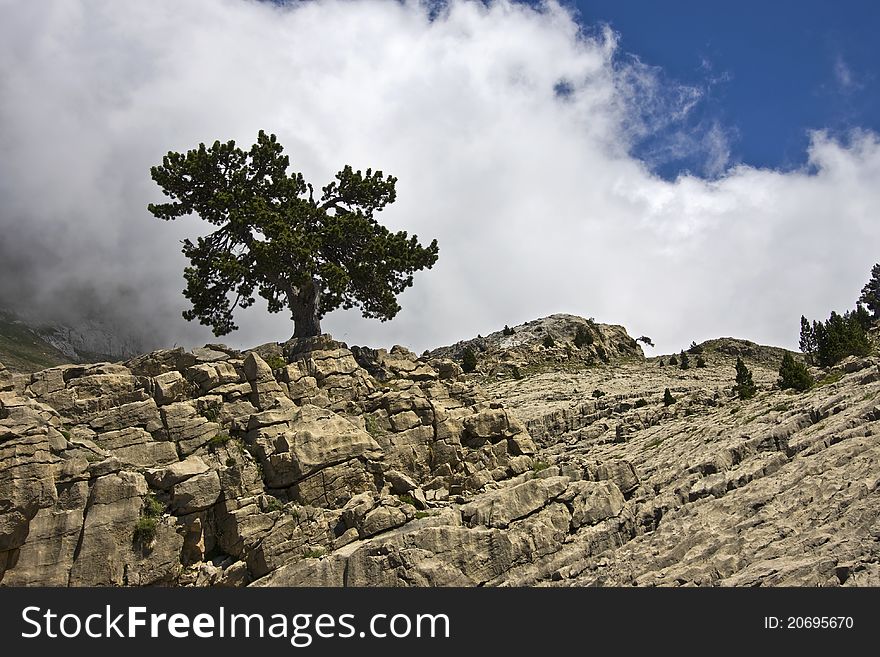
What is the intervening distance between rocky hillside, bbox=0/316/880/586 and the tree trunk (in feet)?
18.5

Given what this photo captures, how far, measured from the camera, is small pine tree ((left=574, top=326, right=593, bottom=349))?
8431 centimetres

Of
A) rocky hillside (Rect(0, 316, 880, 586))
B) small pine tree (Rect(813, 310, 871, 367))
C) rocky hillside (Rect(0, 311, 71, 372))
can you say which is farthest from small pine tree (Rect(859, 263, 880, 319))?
rocky hillside (Rect(0, 311, 71, 372))

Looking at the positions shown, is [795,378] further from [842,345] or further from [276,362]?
[276,362]

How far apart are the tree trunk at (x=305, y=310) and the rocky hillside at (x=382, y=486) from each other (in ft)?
18.5

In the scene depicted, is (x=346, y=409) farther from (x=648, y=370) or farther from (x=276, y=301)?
(x=648, y=370)

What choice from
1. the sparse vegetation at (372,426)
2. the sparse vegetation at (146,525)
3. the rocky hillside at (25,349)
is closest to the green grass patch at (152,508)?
the sparse vegetation at (146,525)

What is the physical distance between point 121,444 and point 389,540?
13135 millimetres

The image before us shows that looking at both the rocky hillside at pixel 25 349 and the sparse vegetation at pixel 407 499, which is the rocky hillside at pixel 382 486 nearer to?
the sparse vegetation at pixel 407 499

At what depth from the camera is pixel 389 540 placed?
25812 mm

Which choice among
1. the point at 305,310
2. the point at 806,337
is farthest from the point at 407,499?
the point at 806,337

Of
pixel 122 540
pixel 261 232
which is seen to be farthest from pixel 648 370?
pixel 122 540

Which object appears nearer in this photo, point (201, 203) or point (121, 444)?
point (121, 444)

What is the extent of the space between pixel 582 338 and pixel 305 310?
47.7m

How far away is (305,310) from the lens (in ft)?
150
